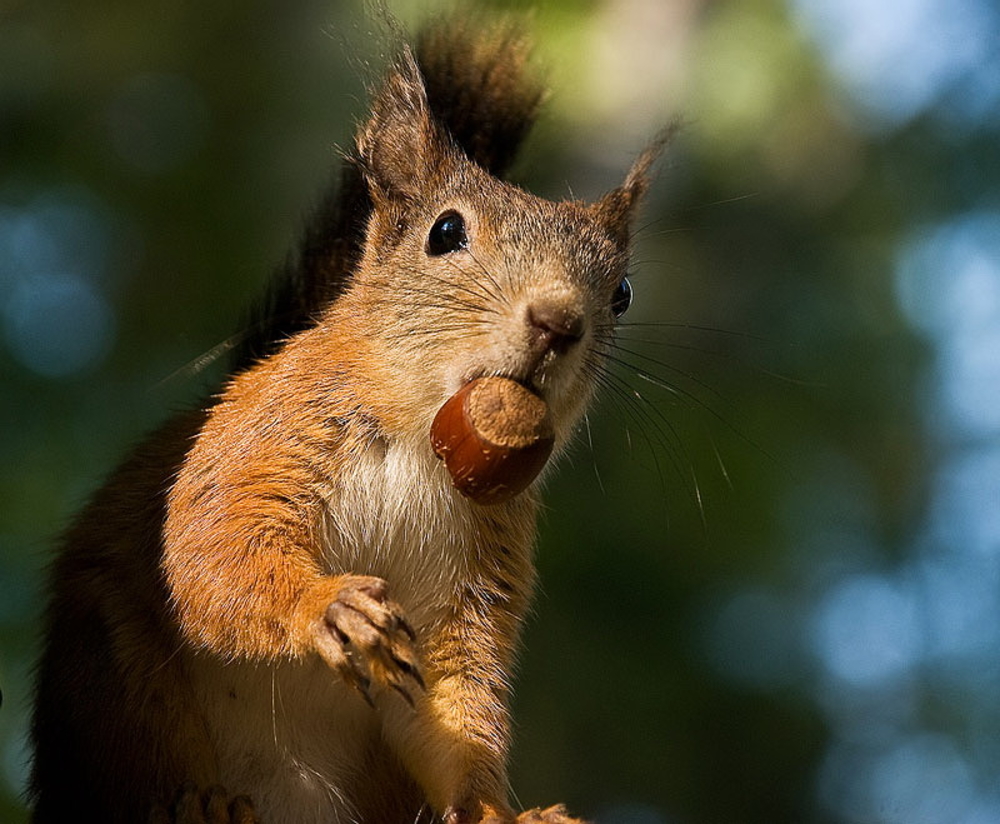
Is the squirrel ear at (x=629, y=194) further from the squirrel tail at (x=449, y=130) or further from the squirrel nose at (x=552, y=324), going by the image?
the squirrel nose at (x=552, y=324)

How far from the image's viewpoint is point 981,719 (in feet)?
21.3

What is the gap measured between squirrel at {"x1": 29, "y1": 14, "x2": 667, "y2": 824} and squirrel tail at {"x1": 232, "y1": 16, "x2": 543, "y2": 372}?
21 cm

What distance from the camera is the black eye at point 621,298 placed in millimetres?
2838

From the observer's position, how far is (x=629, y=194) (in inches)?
126

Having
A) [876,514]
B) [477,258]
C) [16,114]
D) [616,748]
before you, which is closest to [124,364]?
[16,114]

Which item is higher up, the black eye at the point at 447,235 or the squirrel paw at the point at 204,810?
the black eye at the point at 447,235

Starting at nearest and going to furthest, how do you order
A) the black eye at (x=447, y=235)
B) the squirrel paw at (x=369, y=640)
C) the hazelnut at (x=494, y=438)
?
the squirrel paw at (x=369, y=640) → the hazelnut at (x=494, y=438) → the black eye at (x=447, y=235)

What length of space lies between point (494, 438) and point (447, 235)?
2.20ft

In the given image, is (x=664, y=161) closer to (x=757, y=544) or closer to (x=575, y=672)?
(x=575, y=672)

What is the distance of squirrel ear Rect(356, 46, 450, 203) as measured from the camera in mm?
2912

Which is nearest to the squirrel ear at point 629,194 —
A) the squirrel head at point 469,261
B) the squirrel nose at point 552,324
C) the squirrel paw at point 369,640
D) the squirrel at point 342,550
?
the squirrel head at point 469,261

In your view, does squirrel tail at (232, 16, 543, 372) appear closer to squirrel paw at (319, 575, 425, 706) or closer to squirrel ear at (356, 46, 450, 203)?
squirrel ear at (356, 46, 450, 203)

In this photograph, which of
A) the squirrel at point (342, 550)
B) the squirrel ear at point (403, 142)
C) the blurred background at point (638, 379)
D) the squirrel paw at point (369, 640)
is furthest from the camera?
the blurred background at point (638, 379)

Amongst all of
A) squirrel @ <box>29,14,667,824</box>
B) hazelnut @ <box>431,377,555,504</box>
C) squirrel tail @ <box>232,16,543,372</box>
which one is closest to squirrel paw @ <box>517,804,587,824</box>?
squirrel @ <box>29,14,667,824</box>
